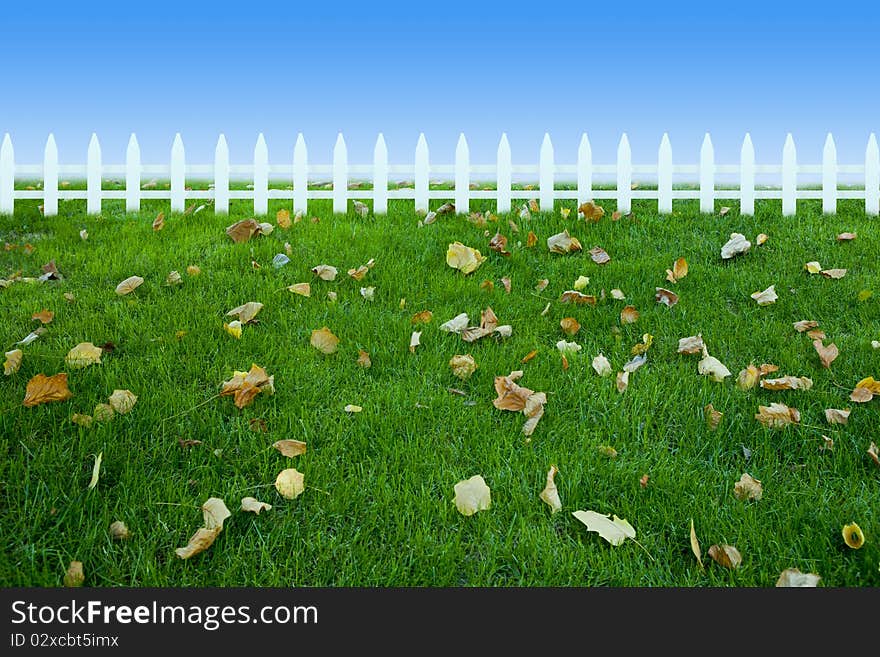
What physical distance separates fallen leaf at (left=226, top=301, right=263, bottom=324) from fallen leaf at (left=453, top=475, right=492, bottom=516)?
71.3 inches

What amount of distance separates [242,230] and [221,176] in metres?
1.83

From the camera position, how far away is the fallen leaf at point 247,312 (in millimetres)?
3513

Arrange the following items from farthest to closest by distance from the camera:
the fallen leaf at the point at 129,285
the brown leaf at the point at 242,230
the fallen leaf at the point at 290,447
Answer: the brown leaf at the point at 242,230
the fallen leaf at the point at 129,285
the fallen leaf at the point at 290,447

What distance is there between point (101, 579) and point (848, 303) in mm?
4138

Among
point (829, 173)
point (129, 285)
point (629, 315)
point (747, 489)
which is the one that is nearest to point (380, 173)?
point (129, 285)

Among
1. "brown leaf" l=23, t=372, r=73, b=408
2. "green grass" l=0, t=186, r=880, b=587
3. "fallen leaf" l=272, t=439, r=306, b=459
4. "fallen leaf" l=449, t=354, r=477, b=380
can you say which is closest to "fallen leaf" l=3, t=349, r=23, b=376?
"green grass" l=0, t=186, r=880, b=587

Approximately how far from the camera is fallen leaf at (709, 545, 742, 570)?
1.85m

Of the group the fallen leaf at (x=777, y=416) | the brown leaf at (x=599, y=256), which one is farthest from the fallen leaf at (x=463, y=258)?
the fallen leaf at (x=777, y=416)

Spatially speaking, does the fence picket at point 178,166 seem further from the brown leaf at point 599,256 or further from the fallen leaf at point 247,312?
the brown leaf at point 599,256

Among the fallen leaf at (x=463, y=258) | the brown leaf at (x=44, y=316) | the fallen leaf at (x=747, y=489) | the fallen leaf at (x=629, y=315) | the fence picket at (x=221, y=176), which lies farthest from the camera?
the fence picket at (x=221, y=176)

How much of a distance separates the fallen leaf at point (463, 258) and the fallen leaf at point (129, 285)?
1.93m

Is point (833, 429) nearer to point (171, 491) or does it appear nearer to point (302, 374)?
point (302, 374)

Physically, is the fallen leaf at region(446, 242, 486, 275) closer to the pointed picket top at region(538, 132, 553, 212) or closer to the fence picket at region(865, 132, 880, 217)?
the pointed picket top at region(538, 132, 553, 212)

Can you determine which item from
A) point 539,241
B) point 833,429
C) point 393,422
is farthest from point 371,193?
point 833,429
